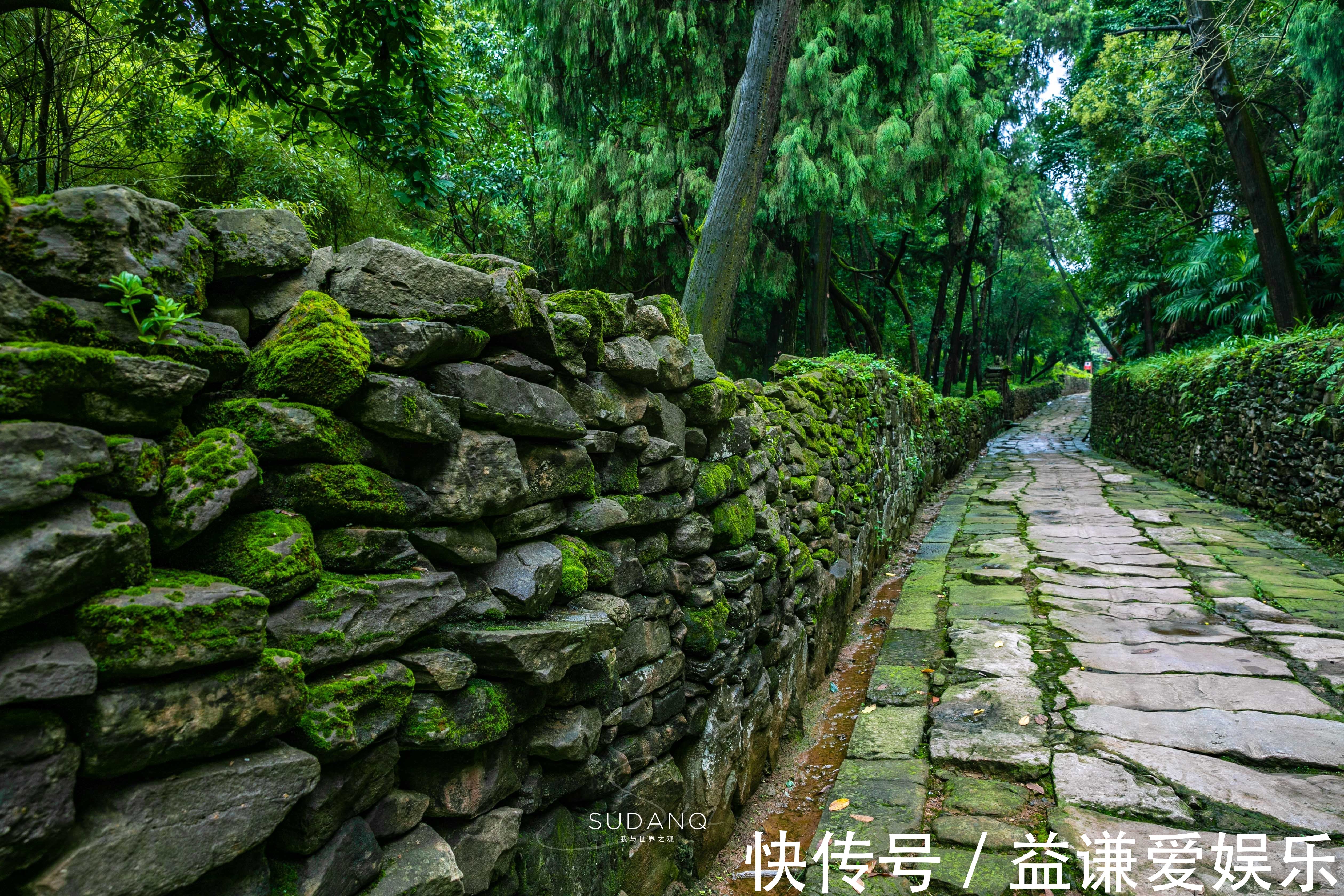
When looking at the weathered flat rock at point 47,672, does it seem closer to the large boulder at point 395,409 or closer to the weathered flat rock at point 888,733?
the large boulder at point 395,409

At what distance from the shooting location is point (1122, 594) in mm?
5844

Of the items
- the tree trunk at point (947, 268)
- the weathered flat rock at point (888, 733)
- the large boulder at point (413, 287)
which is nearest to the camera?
the large boulder at point (413, 287)

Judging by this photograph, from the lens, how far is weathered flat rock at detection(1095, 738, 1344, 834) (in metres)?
2.85

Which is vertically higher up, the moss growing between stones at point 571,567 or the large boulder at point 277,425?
the large boulder at point 277,425

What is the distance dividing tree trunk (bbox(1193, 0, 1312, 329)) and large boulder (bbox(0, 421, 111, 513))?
13.1 metres

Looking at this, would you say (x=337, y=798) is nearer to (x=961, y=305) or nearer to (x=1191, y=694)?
(x=1191, y=694)

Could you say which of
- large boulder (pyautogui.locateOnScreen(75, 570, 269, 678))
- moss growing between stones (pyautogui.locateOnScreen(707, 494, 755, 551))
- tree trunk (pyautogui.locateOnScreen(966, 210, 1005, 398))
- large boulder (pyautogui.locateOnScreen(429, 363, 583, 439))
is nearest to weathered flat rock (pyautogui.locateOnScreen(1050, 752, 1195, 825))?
moss growing between stones (pyautogui.locateOnScreen(707, 494, 755, 551))

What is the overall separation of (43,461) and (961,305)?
19215 mm

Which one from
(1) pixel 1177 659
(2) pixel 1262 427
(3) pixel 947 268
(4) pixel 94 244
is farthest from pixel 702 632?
(3) pixel 947 268

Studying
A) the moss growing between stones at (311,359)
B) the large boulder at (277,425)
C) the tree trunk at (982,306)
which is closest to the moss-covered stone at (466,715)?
the large boulder at (277,425)

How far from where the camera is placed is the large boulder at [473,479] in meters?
1.87

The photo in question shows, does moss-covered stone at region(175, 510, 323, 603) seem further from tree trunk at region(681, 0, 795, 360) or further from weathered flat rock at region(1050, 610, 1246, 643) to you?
weathered flat rock at region(1050, 610, 1246, 643)

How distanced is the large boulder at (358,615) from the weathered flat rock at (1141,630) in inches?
182

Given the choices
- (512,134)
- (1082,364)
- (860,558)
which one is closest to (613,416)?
(860,558)
